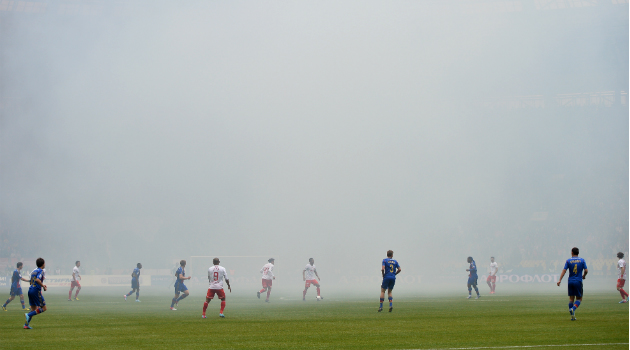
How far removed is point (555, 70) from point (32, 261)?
45.7m

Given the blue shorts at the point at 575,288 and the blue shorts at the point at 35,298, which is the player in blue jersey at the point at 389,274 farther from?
Answer: the blue shorts at the point at 35,298

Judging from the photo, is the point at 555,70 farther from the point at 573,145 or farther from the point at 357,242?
the point at 357,242

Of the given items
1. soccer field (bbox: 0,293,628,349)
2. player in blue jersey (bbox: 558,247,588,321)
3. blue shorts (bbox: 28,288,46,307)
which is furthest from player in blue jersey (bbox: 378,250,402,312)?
blue shorts (bbox: 28,288,46,307)

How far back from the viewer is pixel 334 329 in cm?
1248

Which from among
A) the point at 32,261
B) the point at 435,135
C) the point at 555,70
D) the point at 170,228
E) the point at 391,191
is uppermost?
the point at 555,70

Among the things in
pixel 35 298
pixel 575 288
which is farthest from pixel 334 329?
pixel 35 298

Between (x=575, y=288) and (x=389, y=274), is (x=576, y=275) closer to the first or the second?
(x=575, y=288)

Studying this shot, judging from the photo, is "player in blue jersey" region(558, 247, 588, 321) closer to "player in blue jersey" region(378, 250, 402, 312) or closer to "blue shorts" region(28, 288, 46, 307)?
"player in blue jersey" region(378, 250, 402, 312)

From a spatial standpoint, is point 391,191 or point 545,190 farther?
point 545,190

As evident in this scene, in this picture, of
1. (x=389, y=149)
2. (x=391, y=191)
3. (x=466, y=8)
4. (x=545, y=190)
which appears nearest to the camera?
(x=466, y=8)

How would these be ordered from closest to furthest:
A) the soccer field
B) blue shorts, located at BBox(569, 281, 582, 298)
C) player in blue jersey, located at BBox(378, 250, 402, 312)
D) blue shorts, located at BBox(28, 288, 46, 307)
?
the soccer field → blue shorts, located at BBox(28, 288, 46, 307) → blue shorts, located at BBox(569, 281, 582, 298) → player in blue jersey, located at BBox(378, 250, 402, 312)

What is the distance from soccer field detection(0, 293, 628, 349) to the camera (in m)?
10.2

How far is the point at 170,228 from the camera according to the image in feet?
175

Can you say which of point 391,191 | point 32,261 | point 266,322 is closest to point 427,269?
point 391,191
